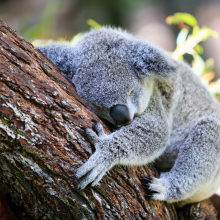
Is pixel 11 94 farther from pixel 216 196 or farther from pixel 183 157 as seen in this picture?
pixel 216 196

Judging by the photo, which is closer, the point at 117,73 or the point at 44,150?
the point at 44,150

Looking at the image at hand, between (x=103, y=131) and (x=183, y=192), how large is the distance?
1.19m

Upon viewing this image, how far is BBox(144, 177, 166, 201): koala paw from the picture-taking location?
2.27 meters

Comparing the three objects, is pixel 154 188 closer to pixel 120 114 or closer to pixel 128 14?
pixel 120 114

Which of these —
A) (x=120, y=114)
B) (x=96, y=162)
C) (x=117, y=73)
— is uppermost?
(x=117, y=73)

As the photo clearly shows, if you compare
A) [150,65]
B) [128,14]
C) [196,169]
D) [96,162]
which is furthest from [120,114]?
[128,14]

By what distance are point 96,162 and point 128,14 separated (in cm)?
904

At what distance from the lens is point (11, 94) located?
1.73 m

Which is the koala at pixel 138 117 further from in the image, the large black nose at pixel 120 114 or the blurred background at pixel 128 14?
the blurred background at pixel 128 14

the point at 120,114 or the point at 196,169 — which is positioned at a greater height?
the point at 120,114

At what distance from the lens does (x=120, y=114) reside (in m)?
2.25

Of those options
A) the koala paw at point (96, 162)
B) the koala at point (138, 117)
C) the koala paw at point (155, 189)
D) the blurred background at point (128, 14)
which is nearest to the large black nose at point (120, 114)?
the koala at point (138, 117)

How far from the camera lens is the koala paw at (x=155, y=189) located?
227 cm

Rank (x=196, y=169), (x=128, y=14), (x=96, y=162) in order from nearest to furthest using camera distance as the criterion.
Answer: (x=96, y=162) → (x=196, y=169) → (x=128, y=14)
